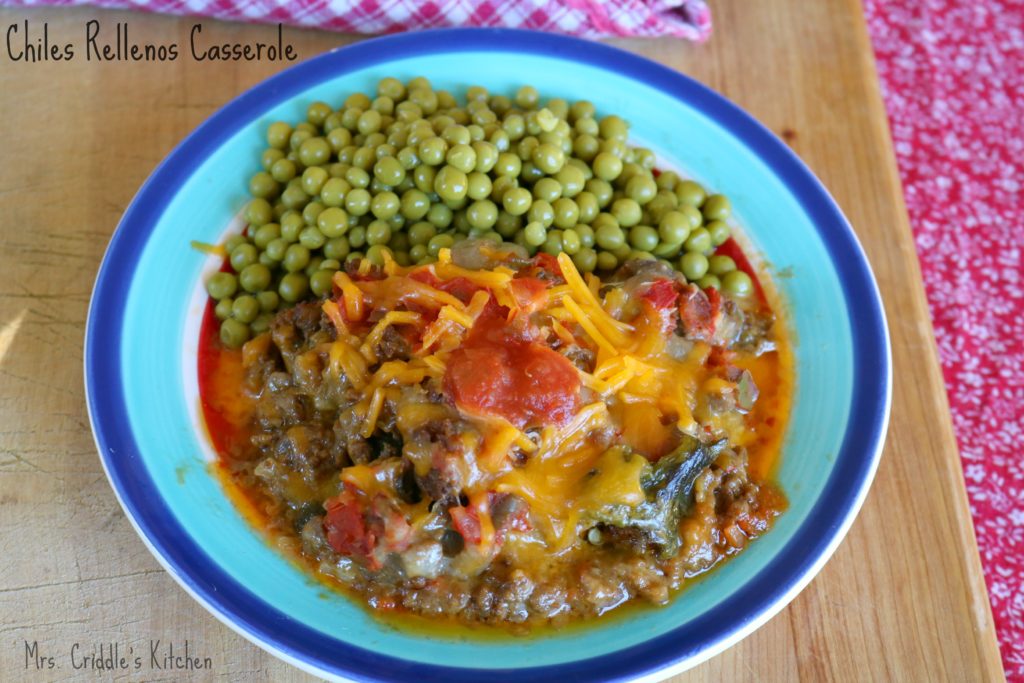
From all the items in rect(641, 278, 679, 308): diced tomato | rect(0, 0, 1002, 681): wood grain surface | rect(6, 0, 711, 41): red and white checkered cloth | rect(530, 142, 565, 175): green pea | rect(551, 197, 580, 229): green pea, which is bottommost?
rect(0, 0, 1002, 681): wood grain surface

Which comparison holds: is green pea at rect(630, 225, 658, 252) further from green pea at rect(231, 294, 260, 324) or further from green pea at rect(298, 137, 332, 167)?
green pea at rect(231, 294, 260, 324)

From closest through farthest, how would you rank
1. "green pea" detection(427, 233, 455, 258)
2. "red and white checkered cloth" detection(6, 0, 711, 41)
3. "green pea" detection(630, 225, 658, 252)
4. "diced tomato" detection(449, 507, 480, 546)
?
"diced tomato" detection(449, 507, 480, 546) → "green pea" detection(427, 233, 455, 258) → "green pea" detection(630, 225, 658, 252) → "red and white checkered cloth" detection(6, 0, 711, 41)

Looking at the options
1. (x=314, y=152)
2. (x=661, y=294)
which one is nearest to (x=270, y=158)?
(x=314, y=152)

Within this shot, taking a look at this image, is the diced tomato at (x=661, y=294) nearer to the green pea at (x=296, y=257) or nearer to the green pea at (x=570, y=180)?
the green pea at (x=570, y=180)

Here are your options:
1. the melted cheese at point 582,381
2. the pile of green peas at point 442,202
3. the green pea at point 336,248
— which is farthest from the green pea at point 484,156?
the green pea at point 336,248

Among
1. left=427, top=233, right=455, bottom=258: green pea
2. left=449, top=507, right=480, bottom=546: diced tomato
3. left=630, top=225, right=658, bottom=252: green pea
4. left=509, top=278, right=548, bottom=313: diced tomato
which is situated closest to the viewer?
left=449, top=507, right=480, bottom=546: diced tomato

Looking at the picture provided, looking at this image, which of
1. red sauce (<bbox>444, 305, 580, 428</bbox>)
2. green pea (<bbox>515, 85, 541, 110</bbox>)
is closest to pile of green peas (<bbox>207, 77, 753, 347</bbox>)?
green pea (<bbox>515, 85, 541, 110</bbox>)

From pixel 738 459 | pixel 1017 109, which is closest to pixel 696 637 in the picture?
pixel 738 459
